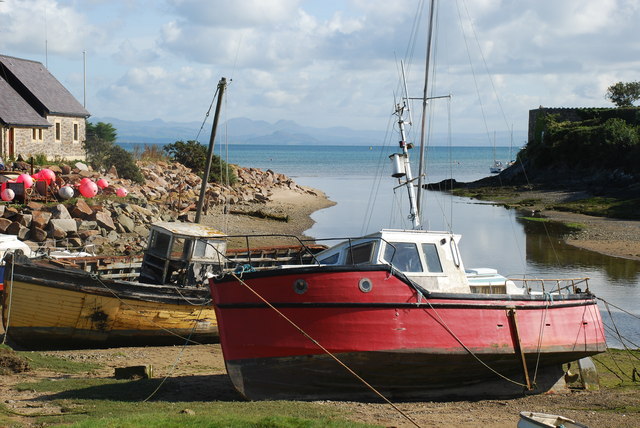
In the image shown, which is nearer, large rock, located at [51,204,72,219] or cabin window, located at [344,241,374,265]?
cabin window, located at [344,241,374,265]

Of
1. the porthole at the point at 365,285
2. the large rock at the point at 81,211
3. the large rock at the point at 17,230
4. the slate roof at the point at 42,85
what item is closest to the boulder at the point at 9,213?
the large rock at the point at 17,230

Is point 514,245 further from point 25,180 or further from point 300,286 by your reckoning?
point 300,286

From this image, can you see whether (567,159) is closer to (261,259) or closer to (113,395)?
(261,259)

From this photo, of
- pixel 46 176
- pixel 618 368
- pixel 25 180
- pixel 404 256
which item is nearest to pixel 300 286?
pixel 404 256

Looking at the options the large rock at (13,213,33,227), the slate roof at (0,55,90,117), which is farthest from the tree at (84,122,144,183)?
the large rock at (13,213,33,227)

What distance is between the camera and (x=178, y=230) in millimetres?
20672

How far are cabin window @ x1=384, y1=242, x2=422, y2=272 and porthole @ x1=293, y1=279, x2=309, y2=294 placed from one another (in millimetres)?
2024

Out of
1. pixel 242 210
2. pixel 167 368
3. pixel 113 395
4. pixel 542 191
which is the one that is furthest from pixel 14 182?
pixel 542 191

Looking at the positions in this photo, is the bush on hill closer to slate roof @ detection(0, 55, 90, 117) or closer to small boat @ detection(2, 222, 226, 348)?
slate roof @ detection(0, 55, 90, 117)

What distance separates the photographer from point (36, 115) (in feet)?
159

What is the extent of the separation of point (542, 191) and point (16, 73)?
42512 mm

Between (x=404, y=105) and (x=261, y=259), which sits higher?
(x=404, y=105)

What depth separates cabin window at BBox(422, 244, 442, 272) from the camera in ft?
55.1

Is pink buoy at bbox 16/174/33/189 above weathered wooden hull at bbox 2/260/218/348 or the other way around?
above
